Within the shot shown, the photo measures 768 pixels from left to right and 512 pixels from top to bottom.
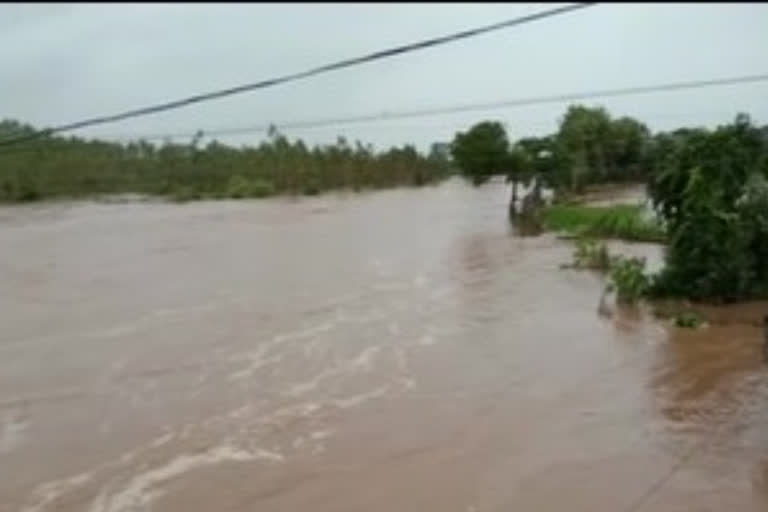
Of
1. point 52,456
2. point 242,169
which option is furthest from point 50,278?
point 242,169

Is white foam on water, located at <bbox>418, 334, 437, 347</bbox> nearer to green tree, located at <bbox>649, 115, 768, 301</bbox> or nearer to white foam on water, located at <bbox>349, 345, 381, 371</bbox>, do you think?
white foam on water, located at <bbox>349, 345, 381, 371</bbox>

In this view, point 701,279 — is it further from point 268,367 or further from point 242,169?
point 242,169

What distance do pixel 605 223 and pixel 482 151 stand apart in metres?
10.7

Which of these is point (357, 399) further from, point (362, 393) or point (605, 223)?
point (605, 223)

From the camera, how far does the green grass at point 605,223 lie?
27250 mm

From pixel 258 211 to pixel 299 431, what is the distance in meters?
28.6

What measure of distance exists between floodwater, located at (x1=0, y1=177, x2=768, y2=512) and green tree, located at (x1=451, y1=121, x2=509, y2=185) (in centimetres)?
1441

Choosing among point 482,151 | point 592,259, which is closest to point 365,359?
point 592,259

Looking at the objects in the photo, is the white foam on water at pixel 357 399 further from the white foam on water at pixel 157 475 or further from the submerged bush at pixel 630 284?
the submerged bush at pixel 630 284

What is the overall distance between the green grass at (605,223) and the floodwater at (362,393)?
4735mm

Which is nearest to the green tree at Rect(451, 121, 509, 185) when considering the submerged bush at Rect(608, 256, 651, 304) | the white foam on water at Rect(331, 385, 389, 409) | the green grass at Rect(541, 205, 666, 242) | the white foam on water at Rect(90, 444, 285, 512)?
the green grass at Rect(541, 205, 666, 242)

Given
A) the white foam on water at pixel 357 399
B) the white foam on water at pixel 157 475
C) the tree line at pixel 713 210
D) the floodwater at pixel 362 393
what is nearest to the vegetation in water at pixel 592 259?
the floodwater at pixel 362 393

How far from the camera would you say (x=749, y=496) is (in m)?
8.88

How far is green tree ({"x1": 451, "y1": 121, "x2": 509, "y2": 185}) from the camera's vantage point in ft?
124
